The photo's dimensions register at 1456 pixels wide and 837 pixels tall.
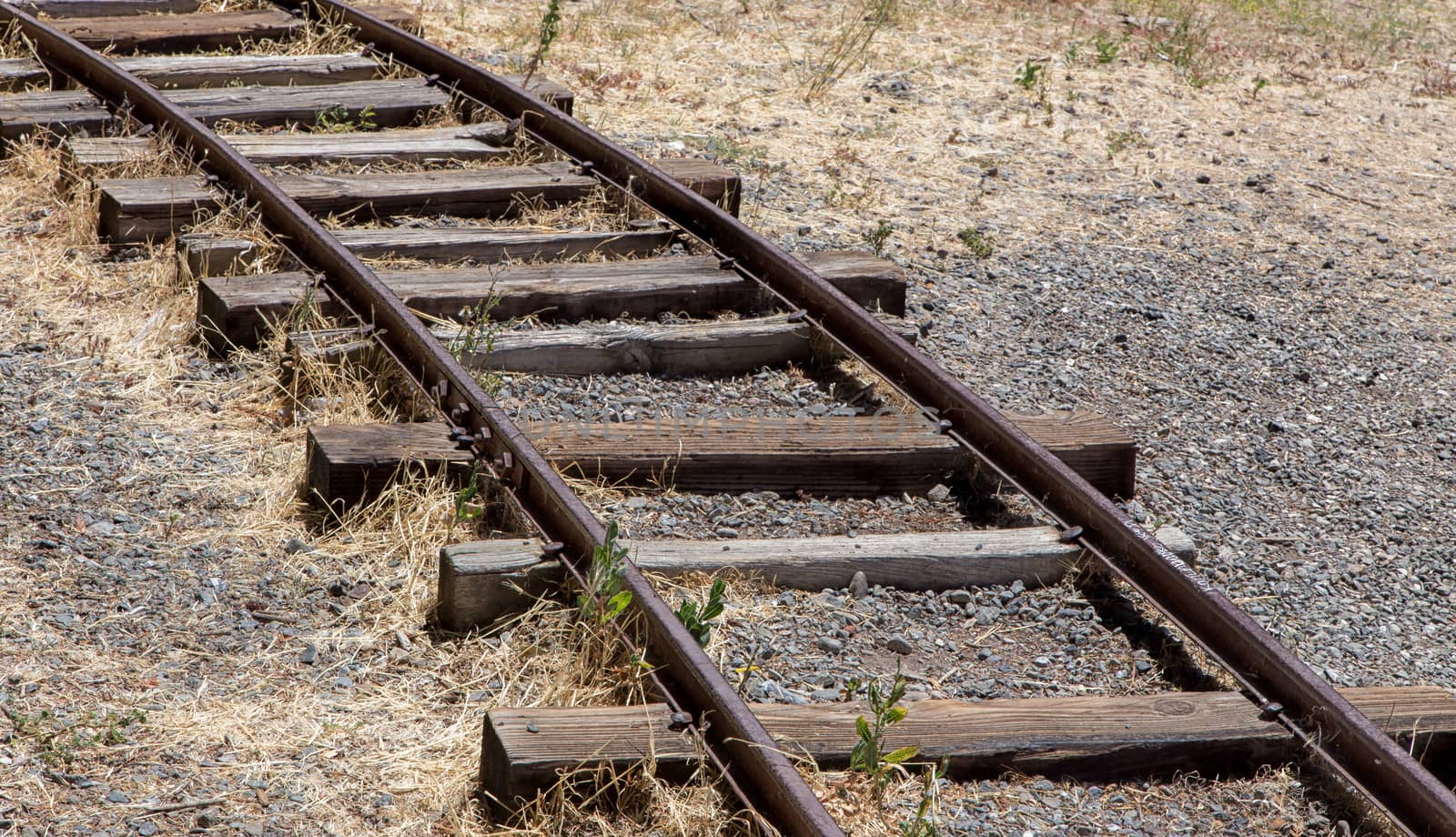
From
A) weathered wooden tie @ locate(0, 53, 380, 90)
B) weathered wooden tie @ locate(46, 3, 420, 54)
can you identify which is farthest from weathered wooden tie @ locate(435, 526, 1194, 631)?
weathered wooden tie @ locate(46, 3, 420, 54)

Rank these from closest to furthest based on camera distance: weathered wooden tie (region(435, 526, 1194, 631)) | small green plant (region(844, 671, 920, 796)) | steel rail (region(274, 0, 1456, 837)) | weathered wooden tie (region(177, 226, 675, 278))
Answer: small green plant (region(844, 671, 920, 796))
steel rail (region(274, 0, 1456, 837))
weathered wooden tie (region(435, 526, 1194, 631))
weathered wooden tie (region(177, 226, 675, 278))

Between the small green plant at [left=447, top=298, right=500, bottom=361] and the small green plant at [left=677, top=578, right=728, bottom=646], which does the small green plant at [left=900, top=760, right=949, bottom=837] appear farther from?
the small green plant at [left=447, top=298, right=500, bottom=361]

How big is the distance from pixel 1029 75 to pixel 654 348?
459 cm

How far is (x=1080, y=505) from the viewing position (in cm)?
390

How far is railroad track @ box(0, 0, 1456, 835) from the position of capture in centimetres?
303

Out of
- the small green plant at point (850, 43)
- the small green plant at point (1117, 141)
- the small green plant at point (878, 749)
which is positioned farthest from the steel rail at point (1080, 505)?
the small green plant at point (1117, 141)

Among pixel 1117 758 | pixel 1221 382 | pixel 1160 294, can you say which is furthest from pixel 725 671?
pixel 1160 294

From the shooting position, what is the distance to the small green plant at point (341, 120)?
668cm

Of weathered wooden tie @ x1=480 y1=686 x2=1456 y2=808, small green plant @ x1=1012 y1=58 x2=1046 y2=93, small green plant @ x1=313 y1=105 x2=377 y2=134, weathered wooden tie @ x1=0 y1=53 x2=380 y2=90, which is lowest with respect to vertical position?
weathered wooden tie @ x1=480 y1=686 x2=1456 y2=808

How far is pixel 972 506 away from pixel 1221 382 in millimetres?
1604

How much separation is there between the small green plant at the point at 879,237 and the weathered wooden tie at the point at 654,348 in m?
0.85

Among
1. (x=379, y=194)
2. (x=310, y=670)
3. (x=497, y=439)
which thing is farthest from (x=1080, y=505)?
(x=379, y=194)

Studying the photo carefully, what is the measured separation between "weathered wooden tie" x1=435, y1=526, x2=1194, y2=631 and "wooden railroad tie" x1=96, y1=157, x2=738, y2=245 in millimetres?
2621

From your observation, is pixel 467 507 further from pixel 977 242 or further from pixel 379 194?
pixel 977 242
